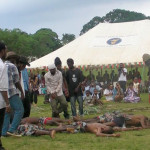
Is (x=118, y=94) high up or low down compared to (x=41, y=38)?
→ down

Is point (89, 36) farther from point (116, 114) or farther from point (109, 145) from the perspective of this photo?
point (109, 145)

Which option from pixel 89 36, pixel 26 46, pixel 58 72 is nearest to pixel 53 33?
pixel 26 46

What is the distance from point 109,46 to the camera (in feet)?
77.3

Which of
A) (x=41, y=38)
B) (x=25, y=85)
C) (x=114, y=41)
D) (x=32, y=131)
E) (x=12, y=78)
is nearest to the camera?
(x=12, y=78)

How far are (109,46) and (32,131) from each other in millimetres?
16515

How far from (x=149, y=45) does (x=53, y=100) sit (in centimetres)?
1314

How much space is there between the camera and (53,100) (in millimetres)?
10547

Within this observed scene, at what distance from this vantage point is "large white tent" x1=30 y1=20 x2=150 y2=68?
22.2m

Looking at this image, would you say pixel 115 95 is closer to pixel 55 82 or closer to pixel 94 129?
pixel 55 82

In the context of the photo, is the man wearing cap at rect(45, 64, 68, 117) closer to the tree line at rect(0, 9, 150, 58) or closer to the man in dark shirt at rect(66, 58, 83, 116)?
the man in dark shirt at rect(66, 58, 83, 116)

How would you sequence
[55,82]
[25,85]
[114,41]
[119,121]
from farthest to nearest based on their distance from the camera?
[114,41] < [55,82] < [25,85] < [119,121]

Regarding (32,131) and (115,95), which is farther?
(115,95)

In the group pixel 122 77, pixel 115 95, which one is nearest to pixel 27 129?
pixel 115 95

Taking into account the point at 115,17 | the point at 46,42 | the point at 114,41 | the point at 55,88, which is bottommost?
the point at 55,88
